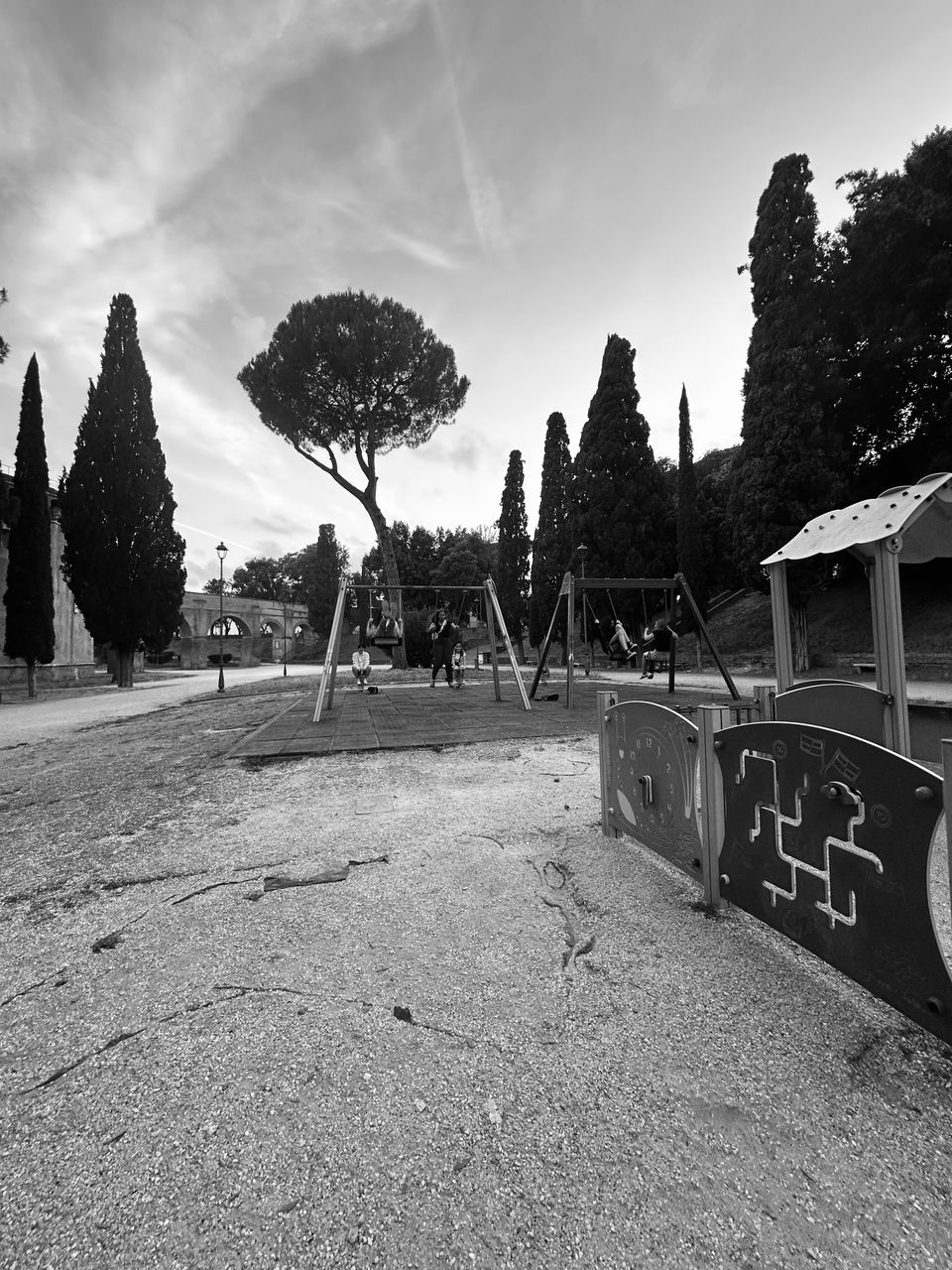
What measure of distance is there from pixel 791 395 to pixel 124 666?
21.5 metres

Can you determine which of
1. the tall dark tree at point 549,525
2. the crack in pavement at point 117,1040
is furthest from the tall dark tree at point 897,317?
the crack in pavement at point 117,1040

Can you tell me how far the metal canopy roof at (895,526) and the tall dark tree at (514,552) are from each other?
25971 mm

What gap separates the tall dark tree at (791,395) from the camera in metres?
12.9

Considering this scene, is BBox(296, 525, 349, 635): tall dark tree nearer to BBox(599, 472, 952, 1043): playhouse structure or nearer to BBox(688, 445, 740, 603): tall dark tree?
BBox(688, 445, 740, 603): tall dark tree

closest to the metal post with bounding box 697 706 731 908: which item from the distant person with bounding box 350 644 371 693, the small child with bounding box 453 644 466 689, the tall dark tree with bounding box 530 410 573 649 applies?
the distant person with bounding box 350 644 371 693

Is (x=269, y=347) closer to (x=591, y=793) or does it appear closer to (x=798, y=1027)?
(x=591, y=793)

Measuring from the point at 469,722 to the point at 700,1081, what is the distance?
5908mm

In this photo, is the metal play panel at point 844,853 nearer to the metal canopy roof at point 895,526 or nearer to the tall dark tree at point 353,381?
Result: the metal canopy roof at point 895,526

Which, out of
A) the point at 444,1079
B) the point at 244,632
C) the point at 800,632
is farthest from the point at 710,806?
the point at 244,632

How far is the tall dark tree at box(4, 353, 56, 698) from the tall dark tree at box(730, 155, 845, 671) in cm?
2035

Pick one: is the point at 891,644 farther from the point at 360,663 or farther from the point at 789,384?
the point at 789,384

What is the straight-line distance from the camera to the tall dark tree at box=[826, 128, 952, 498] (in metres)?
12.0

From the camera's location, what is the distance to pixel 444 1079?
135 centimetres

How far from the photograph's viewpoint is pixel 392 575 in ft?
61.0
